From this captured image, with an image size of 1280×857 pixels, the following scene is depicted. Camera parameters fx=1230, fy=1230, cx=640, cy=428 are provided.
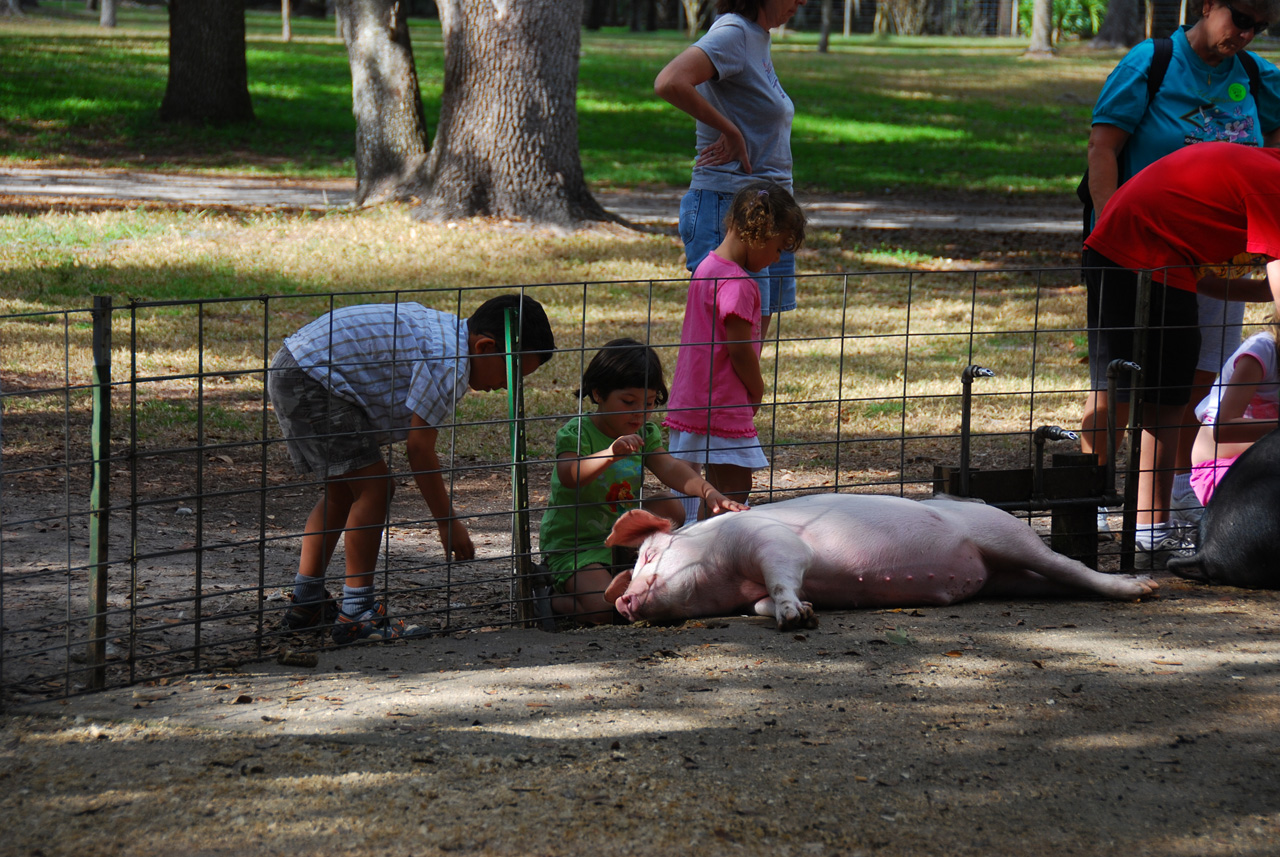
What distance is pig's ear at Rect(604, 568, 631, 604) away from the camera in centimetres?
407

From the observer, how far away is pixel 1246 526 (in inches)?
164

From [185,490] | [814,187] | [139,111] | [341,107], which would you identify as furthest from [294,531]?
[341,107]

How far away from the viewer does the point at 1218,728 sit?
3082mm

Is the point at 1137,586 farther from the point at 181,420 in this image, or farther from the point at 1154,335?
the point at 181,420

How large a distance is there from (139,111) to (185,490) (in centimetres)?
1543

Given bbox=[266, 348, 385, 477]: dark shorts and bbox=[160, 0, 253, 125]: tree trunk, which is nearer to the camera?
bbox=[266, 348, 385, 477]: dark shorts

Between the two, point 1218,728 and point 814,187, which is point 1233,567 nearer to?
point 1218,728

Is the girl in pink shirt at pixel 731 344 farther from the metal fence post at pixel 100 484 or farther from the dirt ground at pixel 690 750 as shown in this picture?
the metal fence post at pixel 100 484

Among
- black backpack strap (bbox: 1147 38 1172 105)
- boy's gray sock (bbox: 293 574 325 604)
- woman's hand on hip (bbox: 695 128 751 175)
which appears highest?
black backpack strap (bbox: 1147 38 1172 105)

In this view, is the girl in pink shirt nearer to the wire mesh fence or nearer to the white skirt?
the white skirt

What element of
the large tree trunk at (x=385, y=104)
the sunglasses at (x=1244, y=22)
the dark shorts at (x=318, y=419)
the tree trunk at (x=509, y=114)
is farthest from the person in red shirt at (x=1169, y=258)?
the large tree trunk at (x=385, y=104)

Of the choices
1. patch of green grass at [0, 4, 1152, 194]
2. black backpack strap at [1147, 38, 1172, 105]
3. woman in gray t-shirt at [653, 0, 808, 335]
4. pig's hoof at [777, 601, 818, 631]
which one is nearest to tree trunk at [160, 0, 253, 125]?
patch of green grass at [0, 4, 1152, 194]

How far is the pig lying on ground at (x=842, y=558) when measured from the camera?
4.00 m

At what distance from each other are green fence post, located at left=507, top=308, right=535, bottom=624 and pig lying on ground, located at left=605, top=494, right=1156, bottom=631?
0.30 m
